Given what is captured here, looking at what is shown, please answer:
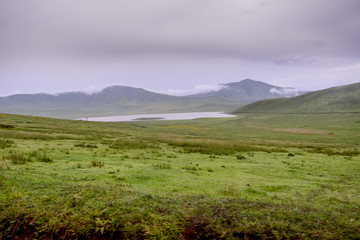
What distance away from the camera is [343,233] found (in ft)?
24.8

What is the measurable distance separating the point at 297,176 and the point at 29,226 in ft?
54.5

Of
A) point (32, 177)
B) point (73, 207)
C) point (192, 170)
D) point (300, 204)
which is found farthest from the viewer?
point (192, 170)

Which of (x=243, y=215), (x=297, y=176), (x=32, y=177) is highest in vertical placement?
(x=32, y=177)

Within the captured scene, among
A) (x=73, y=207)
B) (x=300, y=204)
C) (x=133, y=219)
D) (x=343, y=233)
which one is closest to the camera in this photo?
(x=343, y=233)

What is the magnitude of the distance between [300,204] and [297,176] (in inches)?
322

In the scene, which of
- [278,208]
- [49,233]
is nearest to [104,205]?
[49,233]

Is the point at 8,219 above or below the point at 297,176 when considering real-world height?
above

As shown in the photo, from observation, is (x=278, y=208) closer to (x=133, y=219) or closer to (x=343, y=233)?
(x=343, y=233)

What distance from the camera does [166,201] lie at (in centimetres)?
977

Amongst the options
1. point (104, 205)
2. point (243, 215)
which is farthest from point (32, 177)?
point (243, 215)

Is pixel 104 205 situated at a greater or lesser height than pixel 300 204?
greater

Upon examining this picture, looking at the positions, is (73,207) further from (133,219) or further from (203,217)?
(203,217)

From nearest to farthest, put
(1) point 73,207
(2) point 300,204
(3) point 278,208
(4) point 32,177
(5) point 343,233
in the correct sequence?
(5) point 343,233 < (1) point 73,207 < (3) point 278,208 < (2) point 300,204 < (4) point 32,177

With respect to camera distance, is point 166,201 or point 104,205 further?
point 166,201
